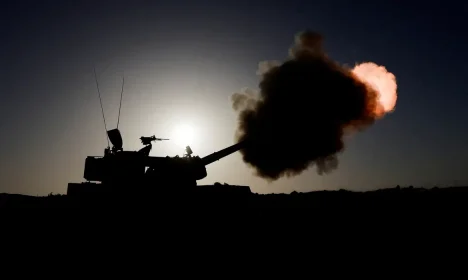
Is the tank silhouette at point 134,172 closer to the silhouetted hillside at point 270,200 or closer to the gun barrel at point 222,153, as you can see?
the silhouetted hillside at point 270,200

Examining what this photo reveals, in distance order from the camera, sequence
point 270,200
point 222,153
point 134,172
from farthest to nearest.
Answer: point 270,200, point 222,153, point 134,172

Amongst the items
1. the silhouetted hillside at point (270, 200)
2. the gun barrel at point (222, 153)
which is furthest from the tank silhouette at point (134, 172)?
the gun barrel at point (222, 153)

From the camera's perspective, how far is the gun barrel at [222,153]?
1472 cm

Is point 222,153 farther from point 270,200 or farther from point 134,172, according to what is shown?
point 270,200

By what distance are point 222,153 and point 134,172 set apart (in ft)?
13.0

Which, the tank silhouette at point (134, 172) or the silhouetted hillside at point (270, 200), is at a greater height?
the tank silhouette at point (134, 172)

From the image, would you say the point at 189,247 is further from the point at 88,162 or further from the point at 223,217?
the point at 88,162

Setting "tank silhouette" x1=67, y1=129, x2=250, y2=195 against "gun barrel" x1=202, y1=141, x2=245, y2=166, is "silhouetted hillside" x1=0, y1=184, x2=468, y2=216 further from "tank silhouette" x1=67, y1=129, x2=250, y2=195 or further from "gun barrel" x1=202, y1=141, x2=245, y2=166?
"gun barrel" x1=202, y1=141, x2=245, y2=166

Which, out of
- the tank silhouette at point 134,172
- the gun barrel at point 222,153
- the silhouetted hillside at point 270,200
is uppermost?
the gun barrel at point 222,153

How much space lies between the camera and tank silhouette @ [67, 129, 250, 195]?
41.6 ft

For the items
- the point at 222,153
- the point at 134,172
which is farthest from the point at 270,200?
the point at 134,172

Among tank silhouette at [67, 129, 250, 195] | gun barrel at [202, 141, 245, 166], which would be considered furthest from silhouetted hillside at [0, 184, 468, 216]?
gun barrel at [202, 141, 245, 166]

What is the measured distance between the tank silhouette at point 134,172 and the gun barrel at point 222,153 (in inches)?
40.4

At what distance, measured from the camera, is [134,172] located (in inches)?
510
